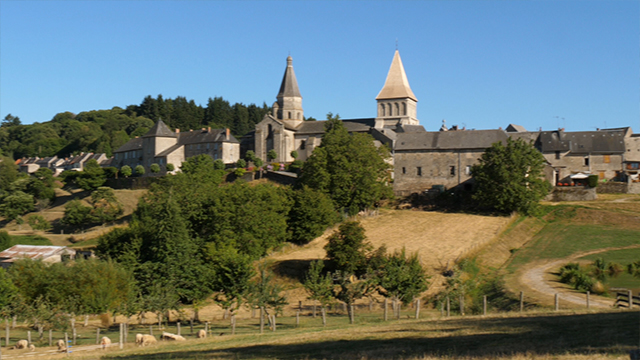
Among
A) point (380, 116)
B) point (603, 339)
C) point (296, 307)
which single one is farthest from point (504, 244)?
point (380, 116)

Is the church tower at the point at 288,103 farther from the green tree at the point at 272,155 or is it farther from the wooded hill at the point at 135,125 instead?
the wooded hill at the point at 135,125

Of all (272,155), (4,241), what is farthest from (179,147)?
(4,241)

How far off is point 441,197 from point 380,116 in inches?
1285

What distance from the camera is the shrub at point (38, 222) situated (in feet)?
228

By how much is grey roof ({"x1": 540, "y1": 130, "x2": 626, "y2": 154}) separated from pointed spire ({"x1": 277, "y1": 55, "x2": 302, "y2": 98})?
113 feet

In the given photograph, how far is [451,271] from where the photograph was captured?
3838 centimetres

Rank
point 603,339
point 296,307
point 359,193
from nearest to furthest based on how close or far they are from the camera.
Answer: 1. point 603,339
2. point 296,307
3. point 359,193

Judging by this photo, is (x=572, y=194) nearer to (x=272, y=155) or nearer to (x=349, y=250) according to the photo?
(x=349, y=250)

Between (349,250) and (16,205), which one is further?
(16,205)

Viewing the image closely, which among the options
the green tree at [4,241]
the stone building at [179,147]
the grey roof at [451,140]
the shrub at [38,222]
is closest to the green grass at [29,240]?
the green tree at [4,241]

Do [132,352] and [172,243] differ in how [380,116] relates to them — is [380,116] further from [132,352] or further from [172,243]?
[132,352]

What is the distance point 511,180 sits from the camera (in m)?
51.5

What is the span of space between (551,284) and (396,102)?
5808cm

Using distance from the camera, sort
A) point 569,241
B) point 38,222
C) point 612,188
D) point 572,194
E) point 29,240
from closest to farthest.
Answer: point 569,241 → point 572,194 → point 612,188 → point 29,240 → point 38,222
